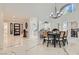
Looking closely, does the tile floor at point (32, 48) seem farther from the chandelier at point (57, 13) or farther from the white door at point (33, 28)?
the chandelier at point (57, 13)

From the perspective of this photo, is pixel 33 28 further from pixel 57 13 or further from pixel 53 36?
pixel 57 13

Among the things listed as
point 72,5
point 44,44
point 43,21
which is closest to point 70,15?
point 72,5

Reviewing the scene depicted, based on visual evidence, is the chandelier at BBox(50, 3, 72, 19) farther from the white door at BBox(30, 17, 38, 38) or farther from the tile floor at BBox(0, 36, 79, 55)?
the tile floor at BBox(0, 36, 79, 55)

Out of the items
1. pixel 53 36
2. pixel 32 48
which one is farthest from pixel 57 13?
pixel 32 48

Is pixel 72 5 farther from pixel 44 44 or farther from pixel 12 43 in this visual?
pixel 12 43

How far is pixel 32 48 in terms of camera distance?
2469 mm

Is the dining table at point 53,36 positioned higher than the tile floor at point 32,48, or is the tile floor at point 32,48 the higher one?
the dining table at point 53,36

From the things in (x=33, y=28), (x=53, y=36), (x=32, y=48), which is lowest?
(x=32, y=48)

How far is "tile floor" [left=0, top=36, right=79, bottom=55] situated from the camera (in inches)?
95.6

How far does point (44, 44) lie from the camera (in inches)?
97.2

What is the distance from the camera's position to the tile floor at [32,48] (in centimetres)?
243

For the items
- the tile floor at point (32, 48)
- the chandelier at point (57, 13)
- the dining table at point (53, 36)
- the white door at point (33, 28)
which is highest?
the chandelier at point (57, 13)

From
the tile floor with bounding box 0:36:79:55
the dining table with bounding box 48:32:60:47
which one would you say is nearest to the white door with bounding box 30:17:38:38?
the tile floor with bounding box 0:36:79:55

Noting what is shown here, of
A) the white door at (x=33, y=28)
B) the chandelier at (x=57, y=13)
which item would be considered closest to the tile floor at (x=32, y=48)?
the white door at (x=33, y=28)
